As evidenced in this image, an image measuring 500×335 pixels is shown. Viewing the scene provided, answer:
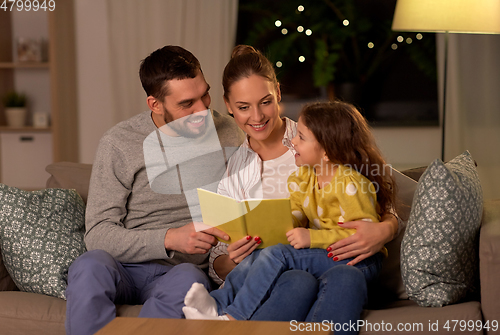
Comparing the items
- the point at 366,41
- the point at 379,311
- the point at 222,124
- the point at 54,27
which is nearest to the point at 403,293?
the point at 379,311

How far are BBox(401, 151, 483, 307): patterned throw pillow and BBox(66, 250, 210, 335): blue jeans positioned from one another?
22.4 inches

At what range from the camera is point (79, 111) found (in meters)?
3.54

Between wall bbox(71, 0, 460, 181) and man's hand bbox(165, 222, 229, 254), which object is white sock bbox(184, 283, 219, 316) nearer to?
man's hand bbox(165, 222, 229, 254)

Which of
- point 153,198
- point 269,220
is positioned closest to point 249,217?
point 269,220

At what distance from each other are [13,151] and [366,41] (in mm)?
2470

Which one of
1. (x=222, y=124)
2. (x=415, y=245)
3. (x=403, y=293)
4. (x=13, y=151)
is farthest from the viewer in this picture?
(x=13, y=151)

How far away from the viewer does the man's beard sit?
1.60 metres

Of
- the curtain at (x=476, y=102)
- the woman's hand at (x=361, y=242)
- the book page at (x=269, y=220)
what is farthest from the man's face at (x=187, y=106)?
the curtain at (x=476, y=102)

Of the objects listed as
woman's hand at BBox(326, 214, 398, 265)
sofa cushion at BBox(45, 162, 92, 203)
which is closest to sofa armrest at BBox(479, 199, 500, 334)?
woman's hand at BBox(326, 214, 398, 265)

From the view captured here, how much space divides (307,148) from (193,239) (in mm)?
428

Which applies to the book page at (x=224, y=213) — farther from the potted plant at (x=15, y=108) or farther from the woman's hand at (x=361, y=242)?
the potted plant at (x=15, y=108)

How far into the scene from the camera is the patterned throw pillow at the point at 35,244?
1.49 meters

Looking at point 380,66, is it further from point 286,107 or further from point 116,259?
point 116,259

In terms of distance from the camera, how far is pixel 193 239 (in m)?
1.43
